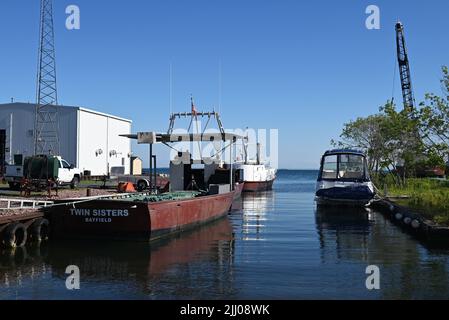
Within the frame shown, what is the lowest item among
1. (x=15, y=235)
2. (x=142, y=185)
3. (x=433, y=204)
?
(x=15, y=235)

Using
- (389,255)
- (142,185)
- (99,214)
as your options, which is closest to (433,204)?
(389,255)

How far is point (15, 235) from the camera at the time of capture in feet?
49.8

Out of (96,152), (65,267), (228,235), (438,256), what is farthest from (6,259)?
(96,152)

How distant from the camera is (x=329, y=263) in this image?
1341 cm

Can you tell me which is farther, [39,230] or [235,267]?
[39,230]

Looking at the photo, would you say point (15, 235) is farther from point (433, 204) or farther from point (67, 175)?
point (67, 175)

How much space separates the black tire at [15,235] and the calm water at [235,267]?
1.70ft

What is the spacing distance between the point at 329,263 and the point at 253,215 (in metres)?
14.9

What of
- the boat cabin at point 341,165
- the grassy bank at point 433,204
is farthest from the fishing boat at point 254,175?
the grassy bank at point 433,204

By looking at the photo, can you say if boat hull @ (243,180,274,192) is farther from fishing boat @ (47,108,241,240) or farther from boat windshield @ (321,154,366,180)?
fishing boat @ (47,108,241,240)

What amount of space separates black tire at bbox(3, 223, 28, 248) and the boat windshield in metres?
21.2

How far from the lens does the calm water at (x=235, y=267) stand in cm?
1012

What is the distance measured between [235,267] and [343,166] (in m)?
21.5
